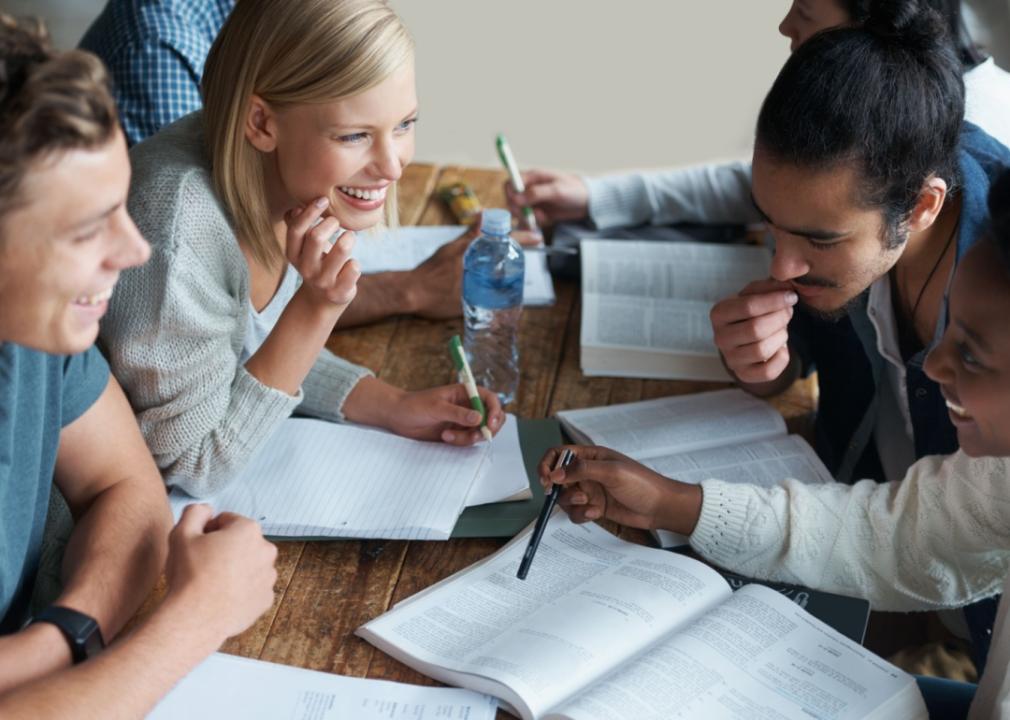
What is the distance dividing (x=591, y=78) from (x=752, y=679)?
240cm

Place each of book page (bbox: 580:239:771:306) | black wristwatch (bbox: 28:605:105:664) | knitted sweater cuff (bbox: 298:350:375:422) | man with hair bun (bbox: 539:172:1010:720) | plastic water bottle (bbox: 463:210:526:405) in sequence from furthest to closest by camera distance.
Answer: book page (bbox: 580:239:771:306), plastic water bottle (bbox: 463:210:526:405), knitted sweater cuff (bbox: 298:350:375:422), man with hair bun (bbox: 539:172:1010:720), black wristwatch (bbox: 28:605:105:664)

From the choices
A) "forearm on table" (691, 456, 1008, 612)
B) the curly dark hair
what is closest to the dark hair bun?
the curly dark hair

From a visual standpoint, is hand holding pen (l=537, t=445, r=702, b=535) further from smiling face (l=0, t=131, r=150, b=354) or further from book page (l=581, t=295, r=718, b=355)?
smiling face (l=0, t=131, r=150, b=354)

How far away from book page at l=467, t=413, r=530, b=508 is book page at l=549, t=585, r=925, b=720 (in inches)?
12.2

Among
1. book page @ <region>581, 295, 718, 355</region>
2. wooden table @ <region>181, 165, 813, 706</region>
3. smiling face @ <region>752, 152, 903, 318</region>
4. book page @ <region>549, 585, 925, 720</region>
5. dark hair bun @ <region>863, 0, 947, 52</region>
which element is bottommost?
wooden table @ <region>181, 165, 813, 706</region>

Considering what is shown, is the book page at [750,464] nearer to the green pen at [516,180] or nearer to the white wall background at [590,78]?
the green pen at [516,180]

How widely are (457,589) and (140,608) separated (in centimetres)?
33

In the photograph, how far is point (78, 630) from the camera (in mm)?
1031

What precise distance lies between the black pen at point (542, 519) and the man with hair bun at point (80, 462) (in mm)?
281

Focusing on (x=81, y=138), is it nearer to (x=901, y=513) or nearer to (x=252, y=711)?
(x=252, y=711)

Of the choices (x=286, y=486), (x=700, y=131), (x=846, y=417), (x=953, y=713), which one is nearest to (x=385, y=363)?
(x=286, y=486)

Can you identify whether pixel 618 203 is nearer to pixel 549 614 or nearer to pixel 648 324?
pixel 648 324

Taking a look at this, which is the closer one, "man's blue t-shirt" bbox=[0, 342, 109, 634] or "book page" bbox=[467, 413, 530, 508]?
"man's blue t-shirt" bbox=[0, 342, 109, 634]

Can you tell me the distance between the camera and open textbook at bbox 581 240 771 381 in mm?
1741
